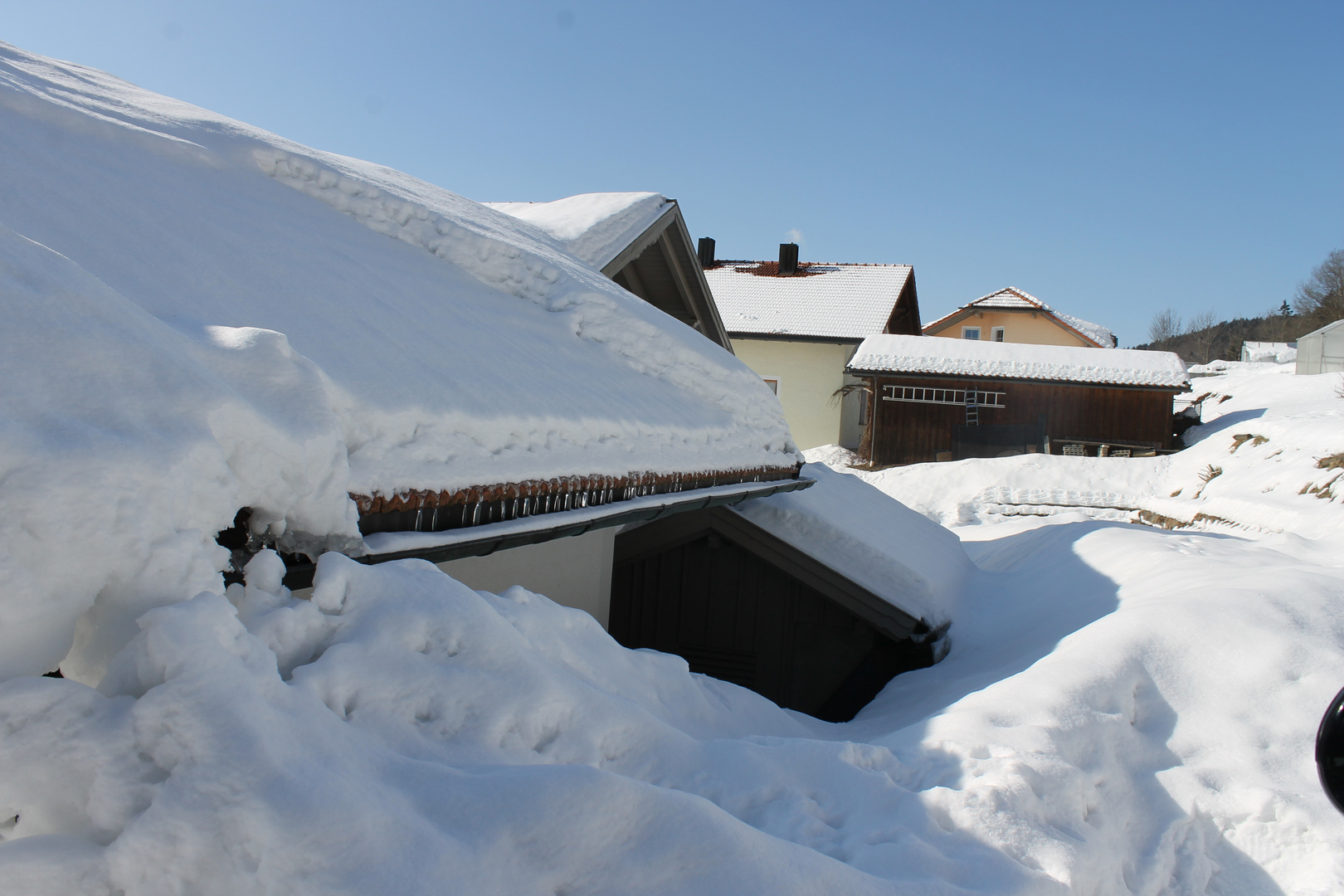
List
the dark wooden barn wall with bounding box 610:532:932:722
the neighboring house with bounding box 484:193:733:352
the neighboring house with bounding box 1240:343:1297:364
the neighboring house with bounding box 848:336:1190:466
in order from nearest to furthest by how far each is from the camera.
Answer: the dark wooden barn wall with bounding box 610:532:932:722
the neighboring house with bounding box 484:193:733:352
the neighboring house with bounding box 848:336:1190:466
the neighboring house with bounding box 1240:343:1297:364

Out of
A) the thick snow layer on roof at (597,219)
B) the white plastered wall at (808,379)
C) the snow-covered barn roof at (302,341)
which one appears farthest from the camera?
the white plastered wall at (808,379)

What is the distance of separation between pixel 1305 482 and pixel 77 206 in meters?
12.1

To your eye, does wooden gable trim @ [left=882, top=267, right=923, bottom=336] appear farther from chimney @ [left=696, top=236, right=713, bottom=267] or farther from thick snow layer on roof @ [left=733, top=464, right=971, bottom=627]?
thick snow layer on roof @ [left=733, top=464, right=971, bottom=627]

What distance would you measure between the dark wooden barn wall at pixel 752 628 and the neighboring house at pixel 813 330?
1695 cm

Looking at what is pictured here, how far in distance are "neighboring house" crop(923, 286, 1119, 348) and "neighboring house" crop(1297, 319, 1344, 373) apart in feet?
19.4

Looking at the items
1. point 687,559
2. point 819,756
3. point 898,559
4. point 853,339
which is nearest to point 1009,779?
point 819,756

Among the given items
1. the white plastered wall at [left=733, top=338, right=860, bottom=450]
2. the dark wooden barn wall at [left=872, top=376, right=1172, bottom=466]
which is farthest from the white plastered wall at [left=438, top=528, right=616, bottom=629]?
the white plastered wall at [left=733, top=338, right=860, bottom=450]

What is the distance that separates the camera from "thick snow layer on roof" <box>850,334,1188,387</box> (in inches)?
721

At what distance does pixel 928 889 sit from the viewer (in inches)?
62.8

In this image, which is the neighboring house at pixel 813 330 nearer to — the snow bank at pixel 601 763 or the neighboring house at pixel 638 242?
the neighboring house at pixel 638 242

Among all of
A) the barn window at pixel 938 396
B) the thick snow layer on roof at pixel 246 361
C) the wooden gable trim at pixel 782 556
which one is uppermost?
the thick snow layer on roof at pixel 246 361

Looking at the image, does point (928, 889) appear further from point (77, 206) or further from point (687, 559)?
point (687, 559)

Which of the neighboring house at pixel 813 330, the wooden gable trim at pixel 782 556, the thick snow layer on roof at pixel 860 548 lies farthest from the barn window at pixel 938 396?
the wooden gable trim at pixel 782 556

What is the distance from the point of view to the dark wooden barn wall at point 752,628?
5.23 meters
